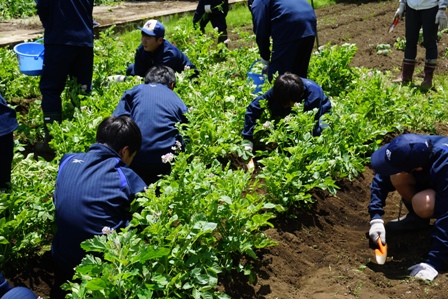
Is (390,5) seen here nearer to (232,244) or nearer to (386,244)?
(386,244)

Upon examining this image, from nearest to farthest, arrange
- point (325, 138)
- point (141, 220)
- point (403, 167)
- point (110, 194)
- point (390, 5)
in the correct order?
point (141, 220), point (110, 194), point (403, 167), point (325, 138), point (390, 5)

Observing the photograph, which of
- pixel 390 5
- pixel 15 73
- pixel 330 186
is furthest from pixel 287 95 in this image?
pixel 390 5

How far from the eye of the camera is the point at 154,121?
4.77 m

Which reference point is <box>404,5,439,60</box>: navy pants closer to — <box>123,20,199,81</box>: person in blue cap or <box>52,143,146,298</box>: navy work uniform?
<box>123,20,199,81</box>: person in blue cap

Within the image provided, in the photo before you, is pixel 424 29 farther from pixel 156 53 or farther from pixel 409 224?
pixel 409 224

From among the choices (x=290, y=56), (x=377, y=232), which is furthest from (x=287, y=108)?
(x=377, y=232)

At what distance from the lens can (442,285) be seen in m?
3.82

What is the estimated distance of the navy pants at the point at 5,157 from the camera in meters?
3.96

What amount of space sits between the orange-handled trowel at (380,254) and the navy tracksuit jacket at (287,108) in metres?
1.36

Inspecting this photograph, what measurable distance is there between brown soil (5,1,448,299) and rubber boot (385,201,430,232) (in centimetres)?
5

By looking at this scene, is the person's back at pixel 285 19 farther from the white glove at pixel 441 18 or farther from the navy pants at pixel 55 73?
the white glove at pixel 441 18

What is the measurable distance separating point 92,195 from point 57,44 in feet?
8.81

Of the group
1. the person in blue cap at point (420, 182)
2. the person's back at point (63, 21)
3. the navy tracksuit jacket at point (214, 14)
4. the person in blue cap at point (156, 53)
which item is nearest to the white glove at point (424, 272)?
the person in blue cap at point (420, 182)

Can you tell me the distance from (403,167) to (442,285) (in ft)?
2.42
